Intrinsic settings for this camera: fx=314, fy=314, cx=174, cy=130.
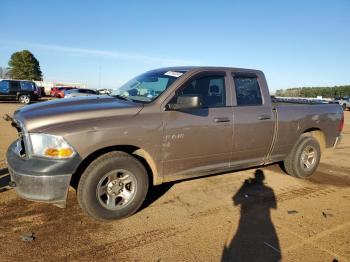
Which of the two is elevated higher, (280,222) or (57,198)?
(57,198)

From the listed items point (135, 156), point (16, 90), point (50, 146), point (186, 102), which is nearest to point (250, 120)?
point (186, 102)

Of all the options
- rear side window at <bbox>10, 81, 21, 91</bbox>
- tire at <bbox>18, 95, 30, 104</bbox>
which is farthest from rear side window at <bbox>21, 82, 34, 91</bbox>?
tire at <bbox>18, 95, 30, 104</bbox>

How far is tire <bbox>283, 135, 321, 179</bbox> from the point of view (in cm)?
593

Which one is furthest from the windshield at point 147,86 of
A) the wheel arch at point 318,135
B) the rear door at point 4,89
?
the rear door at point 4,89

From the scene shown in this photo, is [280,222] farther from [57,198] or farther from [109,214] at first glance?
[57,198]

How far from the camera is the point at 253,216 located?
4188 mm

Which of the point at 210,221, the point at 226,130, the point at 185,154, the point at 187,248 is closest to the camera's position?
the point at 187,248

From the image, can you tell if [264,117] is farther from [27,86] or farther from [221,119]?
[27,86]

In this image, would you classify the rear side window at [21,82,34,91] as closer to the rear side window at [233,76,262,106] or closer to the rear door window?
the rear door window

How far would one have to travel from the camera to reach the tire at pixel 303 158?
593 centimetres

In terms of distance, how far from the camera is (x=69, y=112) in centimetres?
370

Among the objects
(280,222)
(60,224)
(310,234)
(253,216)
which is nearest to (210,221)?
(253,216)

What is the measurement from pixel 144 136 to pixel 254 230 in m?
1.76

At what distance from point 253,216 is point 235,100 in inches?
69.2
